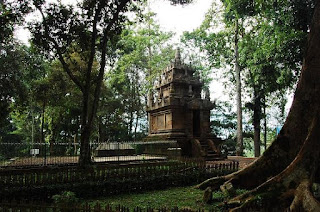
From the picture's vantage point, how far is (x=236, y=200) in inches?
238

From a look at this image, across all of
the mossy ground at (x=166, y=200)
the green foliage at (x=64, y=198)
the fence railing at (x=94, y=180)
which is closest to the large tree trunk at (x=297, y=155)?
the mossy ground at (x=166, y=200)

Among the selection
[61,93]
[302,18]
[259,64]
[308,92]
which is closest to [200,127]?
[259,64]

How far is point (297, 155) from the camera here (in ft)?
19.7

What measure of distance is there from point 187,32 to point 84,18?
63.4ft

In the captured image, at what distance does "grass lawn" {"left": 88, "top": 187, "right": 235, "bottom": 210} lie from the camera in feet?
22.7

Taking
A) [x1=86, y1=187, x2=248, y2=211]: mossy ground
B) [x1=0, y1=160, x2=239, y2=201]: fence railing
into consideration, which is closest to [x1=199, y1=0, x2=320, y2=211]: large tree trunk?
[x1=86, y1=187, x2=248, y2=211]: mossy ground

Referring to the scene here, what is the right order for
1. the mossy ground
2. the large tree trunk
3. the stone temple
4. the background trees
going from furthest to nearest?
1. the stone temple
2. the background trees
3. the mossy ground
4. the large tree trunk

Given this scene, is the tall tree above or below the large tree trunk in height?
above

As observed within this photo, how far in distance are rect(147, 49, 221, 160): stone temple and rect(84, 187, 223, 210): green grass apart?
8.73m

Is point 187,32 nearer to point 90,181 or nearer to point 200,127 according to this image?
point 200,127

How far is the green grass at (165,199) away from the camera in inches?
273

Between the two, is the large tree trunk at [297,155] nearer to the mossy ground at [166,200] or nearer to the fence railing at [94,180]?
the mossy ground at [166,200]

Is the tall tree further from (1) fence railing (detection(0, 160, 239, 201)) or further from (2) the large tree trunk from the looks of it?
(2) the large tree trunk

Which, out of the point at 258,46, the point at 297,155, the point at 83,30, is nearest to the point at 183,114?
the point at 258,46
